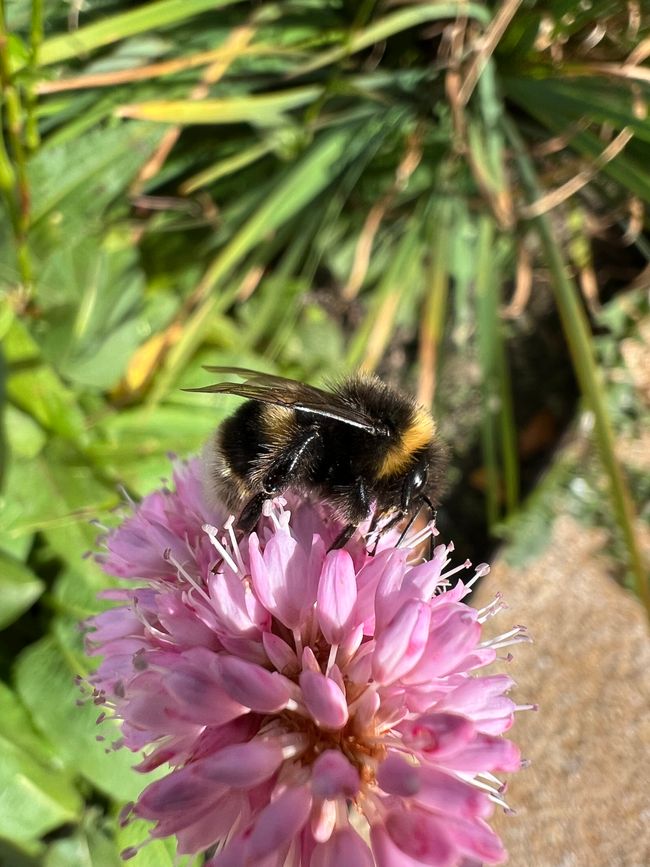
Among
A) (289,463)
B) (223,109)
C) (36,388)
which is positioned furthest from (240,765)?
(223,109)

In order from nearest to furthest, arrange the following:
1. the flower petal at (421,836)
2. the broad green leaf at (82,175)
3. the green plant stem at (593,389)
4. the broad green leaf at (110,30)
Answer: the flower petal at (421,836) → the green plant stem at (593,389) → the broad green leaf at (110,30) → the broad green leaf at (82,175)

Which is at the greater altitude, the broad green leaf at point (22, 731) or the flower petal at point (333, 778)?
the flower petal at point (333, 778)

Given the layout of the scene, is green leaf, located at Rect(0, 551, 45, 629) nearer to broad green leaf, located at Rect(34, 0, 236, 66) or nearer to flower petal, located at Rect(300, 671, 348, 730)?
flower petal, located at Rect(300, 671, 348, 730)

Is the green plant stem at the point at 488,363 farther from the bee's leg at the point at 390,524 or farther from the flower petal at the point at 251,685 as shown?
the flower petal at the point at 251,685

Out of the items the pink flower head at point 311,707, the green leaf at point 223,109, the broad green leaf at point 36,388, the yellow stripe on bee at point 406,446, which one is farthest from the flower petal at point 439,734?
the green leaf at point 223,109

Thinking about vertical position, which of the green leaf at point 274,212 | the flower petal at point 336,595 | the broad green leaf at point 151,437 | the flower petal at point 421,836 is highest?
the green leaf at point 274,212

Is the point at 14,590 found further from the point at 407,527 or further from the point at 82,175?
the point at 82,175

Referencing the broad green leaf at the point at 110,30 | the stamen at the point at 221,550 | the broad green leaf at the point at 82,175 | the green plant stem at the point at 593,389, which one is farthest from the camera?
the broad green leaf at the point at 82,175

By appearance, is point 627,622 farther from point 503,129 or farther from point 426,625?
point 426,625
